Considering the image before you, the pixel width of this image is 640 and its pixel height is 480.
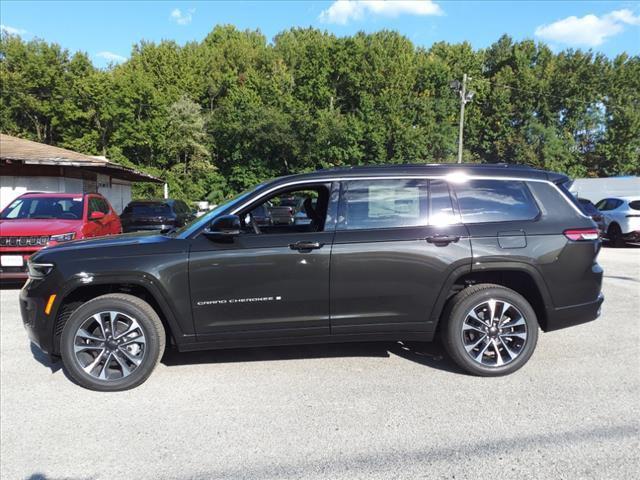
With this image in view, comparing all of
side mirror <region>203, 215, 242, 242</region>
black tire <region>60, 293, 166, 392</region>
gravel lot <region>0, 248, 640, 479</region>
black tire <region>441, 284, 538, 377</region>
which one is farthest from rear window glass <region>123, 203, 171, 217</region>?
black tire <region>441, 284, 538, 377</region>

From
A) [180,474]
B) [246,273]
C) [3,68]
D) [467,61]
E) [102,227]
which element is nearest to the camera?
[180,474]

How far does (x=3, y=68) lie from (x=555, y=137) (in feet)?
172

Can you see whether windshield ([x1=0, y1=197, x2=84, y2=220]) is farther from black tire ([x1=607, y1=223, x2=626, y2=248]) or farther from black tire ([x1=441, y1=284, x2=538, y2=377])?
black tire ([x1=607, y1=223, x2=626, y2=248])

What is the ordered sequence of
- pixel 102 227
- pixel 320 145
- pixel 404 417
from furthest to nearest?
1. pixel 320 145
2. pixel 102 227
3. pixel 404 417

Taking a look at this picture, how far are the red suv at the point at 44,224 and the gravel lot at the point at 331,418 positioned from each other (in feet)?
10.7

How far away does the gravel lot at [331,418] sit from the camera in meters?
2.72

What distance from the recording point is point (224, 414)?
3361mm

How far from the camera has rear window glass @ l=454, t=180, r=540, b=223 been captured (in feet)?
13.1

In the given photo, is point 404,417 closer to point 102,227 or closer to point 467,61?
point 102,227

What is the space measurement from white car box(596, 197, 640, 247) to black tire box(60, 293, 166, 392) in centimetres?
1447

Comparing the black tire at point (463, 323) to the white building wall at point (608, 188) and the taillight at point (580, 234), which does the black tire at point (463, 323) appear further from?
the white building wall at point (608, 188)

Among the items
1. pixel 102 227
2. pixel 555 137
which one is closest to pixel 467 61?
pixel 555 137

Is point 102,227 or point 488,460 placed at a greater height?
point 102,227

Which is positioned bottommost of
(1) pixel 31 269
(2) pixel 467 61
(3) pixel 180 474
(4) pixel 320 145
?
(3) pixel 180 474
